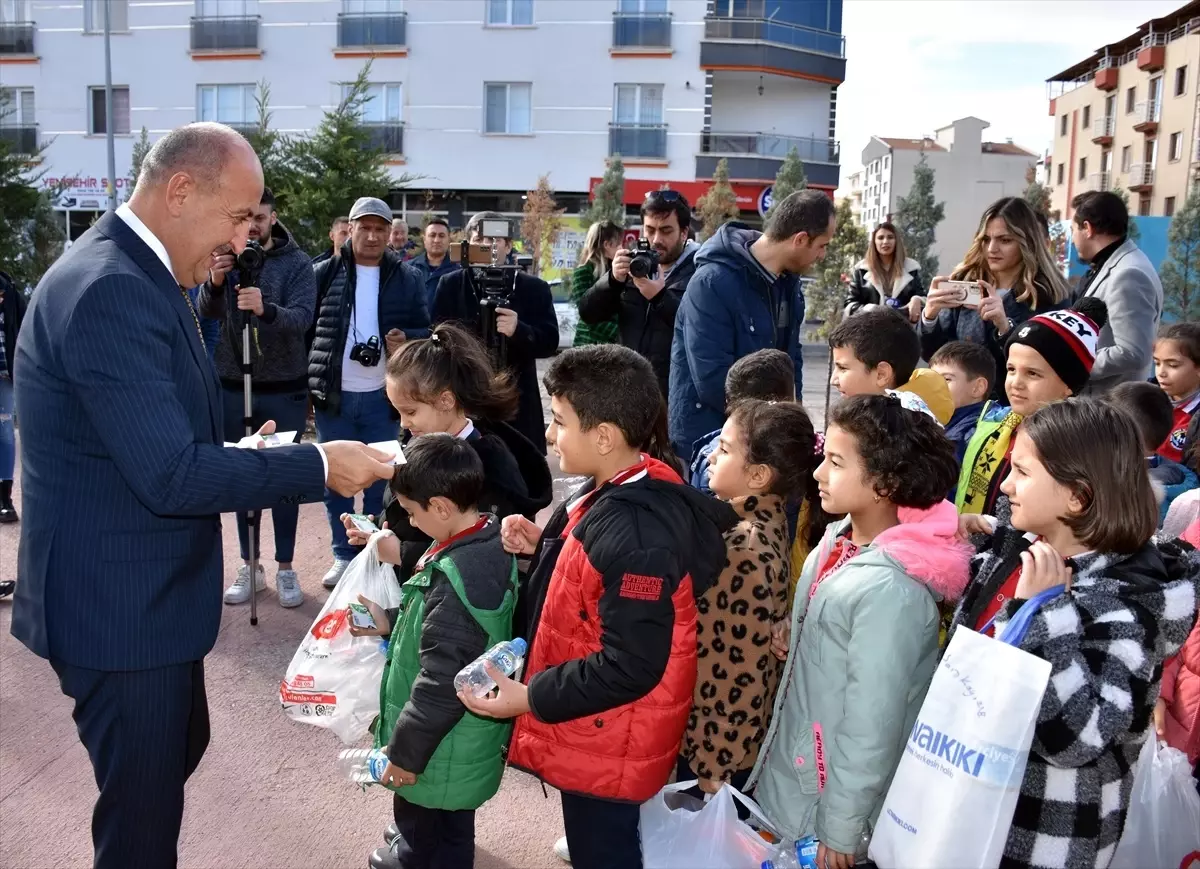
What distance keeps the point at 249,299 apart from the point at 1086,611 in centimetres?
422

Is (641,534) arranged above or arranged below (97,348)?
below

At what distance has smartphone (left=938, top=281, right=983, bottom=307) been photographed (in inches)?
168

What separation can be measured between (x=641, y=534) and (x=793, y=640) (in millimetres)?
576

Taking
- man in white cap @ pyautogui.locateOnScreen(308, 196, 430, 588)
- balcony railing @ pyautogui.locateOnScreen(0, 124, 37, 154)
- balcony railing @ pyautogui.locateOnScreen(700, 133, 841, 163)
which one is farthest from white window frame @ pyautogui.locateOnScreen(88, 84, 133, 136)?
man in white cap @ pyautogui.locateOnScreen(308, 196, 430, 588)

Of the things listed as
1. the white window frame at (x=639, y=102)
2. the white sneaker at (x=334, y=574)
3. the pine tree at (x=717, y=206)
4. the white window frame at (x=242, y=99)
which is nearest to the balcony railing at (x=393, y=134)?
the white window frame at (x=242, y=99)

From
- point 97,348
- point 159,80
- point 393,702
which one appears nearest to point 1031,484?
point 393,702

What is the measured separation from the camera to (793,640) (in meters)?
2.47

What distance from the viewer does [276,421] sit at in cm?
537

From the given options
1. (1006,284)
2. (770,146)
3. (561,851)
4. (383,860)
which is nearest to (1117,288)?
(1006,284)

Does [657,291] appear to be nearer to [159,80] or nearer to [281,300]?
[281,300]

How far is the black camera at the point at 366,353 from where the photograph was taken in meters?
5.27

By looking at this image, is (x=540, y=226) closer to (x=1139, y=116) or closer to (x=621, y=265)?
(x=621, y=265)

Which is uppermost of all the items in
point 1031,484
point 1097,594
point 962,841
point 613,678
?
point 1031,484

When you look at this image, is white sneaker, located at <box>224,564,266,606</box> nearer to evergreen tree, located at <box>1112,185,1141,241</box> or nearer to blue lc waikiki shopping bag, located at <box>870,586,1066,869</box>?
blue lc waikiki shopping bag, located at <box>870,586,1066,869</box>
